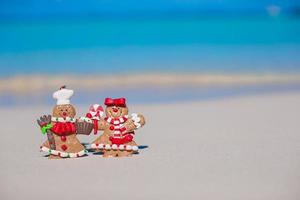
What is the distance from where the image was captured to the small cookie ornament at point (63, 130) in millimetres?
8078

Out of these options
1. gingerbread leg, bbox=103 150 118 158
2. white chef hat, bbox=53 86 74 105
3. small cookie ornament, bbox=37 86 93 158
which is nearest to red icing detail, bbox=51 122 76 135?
small cookie ornament, bbox=37 86 93 158

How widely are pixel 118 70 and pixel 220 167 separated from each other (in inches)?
455

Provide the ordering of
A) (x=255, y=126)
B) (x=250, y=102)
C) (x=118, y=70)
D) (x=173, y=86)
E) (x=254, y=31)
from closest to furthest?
1. (x=255, y=126)
2. (x=250, y=102)
3. (x=173, y=86)
4. (x=118, y=70)
5. (x=254, y=31)

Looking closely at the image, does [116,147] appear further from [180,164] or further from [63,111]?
[180,164]

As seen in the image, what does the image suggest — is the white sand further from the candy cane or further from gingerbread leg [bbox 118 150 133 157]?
the candy cane

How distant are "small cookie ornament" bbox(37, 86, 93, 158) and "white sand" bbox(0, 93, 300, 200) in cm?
12

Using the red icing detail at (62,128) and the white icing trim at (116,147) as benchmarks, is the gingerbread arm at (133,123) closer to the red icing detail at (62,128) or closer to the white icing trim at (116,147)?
the white icing trim at (116,147)

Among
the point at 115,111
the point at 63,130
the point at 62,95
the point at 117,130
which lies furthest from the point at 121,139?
the point at 62,95

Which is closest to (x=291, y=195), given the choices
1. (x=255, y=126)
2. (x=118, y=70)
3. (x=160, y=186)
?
(x=160, y=186)

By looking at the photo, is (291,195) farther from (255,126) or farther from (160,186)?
(255,126)

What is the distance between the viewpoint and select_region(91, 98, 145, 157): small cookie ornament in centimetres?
809

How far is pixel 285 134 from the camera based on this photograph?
9211 mm

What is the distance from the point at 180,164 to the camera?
7.64 m

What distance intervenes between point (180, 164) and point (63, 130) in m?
1.16
